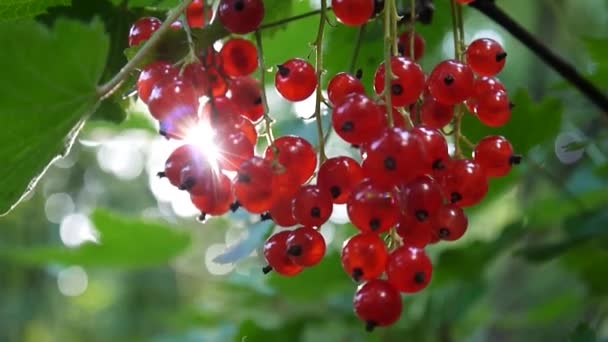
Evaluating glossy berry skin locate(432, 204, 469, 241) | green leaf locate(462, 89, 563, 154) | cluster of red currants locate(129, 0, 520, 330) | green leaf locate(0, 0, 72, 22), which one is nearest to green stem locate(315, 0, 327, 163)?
cluster of red currants locate(129, 0, 520, 330)

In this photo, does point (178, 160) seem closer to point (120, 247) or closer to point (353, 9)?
point (353, 9)

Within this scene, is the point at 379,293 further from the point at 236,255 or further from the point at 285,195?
the point at 236,255

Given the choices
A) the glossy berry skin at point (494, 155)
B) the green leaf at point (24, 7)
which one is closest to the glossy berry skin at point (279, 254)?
the glossy berry skin at point (494, 155)

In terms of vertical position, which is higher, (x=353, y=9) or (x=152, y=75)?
(x=152, y=75)

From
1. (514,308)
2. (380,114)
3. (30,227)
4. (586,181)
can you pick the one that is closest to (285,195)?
(380,114)

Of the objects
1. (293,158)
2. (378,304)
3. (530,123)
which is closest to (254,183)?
(293,158)
